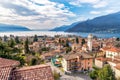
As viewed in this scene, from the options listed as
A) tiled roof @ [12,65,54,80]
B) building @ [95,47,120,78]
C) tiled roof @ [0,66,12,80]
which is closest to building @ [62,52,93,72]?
building @ [95,47,120,78]

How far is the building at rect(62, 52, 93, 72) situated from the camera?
37562 millimetres

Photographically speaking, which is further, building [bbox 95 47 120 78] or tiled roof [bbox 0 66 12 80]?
building [bbox 95 47 120 78]

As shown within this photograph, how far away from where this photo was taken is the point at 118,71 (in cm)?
2909

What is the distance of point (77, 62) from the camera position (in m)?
38.6

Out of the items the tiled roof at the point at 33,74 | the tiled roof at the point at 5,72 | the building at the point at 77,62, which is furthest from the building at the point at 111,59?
the tiled roof at the point at 5,72

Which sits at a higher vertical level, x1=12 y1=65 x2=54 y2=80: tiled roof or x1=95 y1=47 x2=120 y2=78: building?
x1=12 y1=65 x2=54 y2=80: tiled roof

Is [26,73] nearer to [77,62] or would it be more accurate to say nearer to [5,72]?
[5,72]

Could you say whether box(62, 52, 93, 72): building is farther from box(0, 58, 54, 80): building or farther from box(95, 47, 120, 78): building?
box(0, 58, 54, 80): building

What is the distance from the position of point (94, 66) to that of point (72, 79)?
1027cm

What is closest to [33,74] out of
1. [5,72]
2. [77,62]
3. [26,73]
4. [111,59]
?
[26,73]

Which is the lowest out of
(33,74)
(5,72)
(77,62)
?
(77,62)

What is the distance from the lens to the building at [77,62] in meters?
37.6

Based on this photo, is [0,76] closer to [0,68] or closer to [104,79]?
[0,68]

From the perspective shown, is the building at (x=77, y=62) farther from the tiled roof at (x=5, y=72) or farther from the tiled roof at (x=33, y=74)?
the tiled roof at (x=5, y=72)
